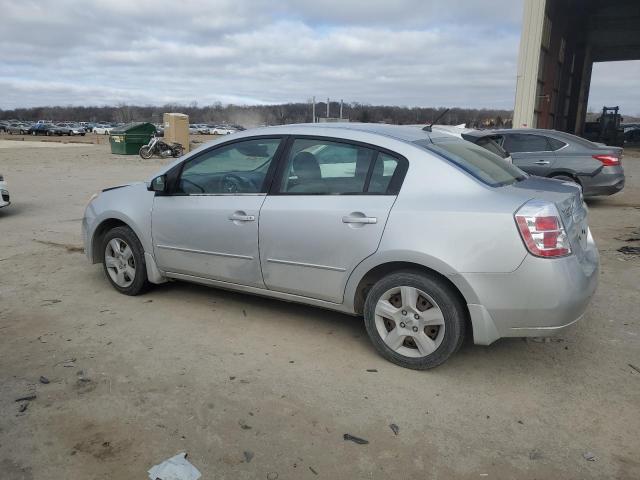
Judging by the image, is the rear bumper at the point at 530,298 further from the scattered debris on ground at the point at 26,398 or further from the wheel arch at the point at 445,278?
the scattered debris on ground at the point at 26,398

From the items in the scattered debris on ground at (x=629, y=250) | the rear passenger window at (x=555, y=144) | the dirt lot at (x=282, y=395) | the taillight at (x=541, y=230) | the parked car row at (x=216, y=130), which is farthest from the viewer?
the parked car row at (x=216, y=130)

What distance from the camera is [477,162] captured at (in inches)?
149

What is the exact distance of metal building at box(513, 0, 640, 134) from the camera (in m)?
18.1

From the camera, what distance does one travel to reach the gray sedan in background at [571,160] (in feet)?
31.6

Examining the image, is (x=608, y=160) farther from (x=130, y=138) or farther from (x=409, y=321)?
(x=130, y=138)

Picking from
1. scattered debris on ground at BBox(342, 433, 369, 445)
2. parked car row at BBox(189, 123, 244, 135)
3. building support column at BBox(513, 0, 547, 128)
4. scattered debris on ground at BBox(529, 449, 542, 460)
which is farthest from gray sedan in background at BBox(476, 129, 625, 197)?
parked car row at BBox(189, 123, 244, 135)

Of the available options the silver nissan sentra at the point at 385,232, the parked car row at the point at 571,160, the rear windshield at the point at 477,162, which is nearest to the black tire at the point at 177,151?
the parked car row at the point at 571,160

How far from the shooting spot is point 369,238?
3.48m

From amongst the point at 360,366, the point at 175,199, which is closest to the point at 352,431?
the point at 360,366

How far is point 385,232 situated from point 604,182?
794cm

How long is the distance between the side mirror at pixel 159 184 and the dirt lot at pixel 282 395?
105cm

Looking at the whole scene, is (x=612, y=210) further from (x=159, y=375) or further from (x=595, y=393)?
(x=159, y=375)

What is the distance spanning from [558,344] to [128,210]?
12.6 ft

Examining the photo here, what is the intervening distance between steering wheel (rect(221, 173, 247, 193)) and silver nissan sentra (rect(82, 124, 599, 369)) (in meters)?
0.01
